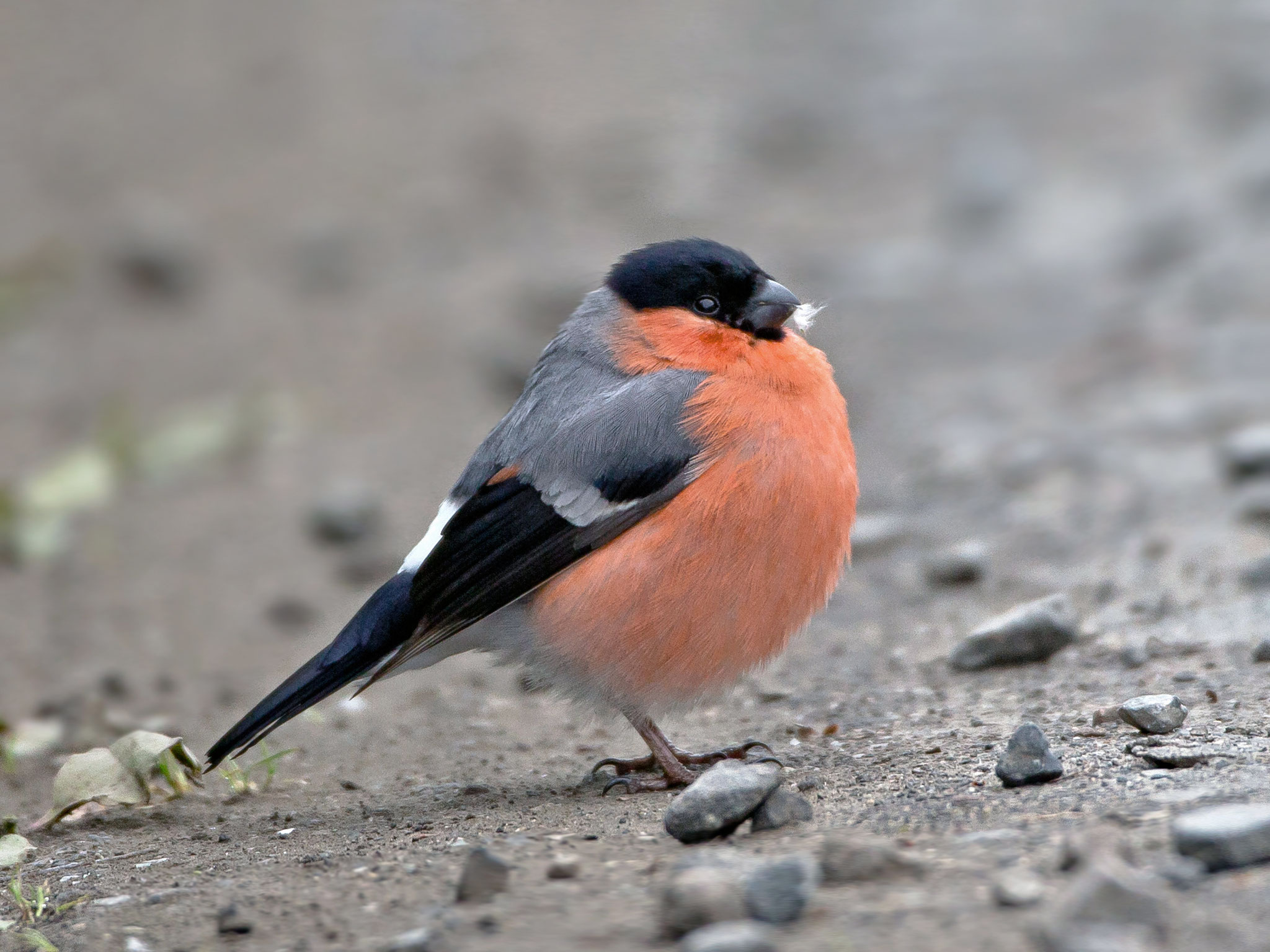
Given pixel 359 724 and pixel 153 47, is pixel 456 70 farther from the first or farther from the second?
pixel 359 724

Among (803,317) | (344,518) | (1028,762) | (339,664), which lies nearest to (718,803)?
(1028,762)

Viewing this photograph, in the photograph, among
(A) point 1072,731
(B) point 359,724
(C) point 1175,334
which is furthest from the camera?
(C) point 1175,334

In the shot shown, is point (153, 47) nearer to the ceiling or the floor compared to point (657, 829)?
nearer to the ceiling

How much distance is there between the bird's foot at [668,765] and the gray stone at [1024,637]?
83cm

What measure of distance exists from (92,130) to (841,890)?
11538mm

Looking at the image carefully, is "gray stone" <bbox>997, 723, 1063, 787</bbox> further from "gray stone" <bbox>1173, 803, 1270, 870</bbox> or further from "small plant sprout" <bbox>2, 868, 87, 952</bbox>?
"small plant sprout" <bbox>2, 868, 87, 952</bbox>

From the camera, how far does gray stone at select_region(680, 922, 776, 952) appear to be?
2627 millimetres

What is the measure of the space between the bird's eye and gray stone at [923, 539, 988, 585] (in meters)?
1.80

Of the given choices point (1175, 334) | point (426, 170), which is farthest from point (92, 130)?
point (1175, 334)

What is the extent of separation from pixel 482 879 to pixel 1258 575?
3.25 meters

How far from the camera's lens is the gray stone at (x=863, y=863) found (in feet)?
9.66

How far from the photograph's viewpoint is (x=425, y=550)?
15.2 ft

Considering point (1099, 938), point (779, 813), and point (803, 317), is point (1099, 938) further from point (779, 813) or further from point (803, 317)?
point (803, 317)

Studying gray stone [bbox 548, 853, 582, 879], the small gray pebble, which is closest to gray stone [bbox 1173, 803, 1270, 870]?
the small gray pebble
